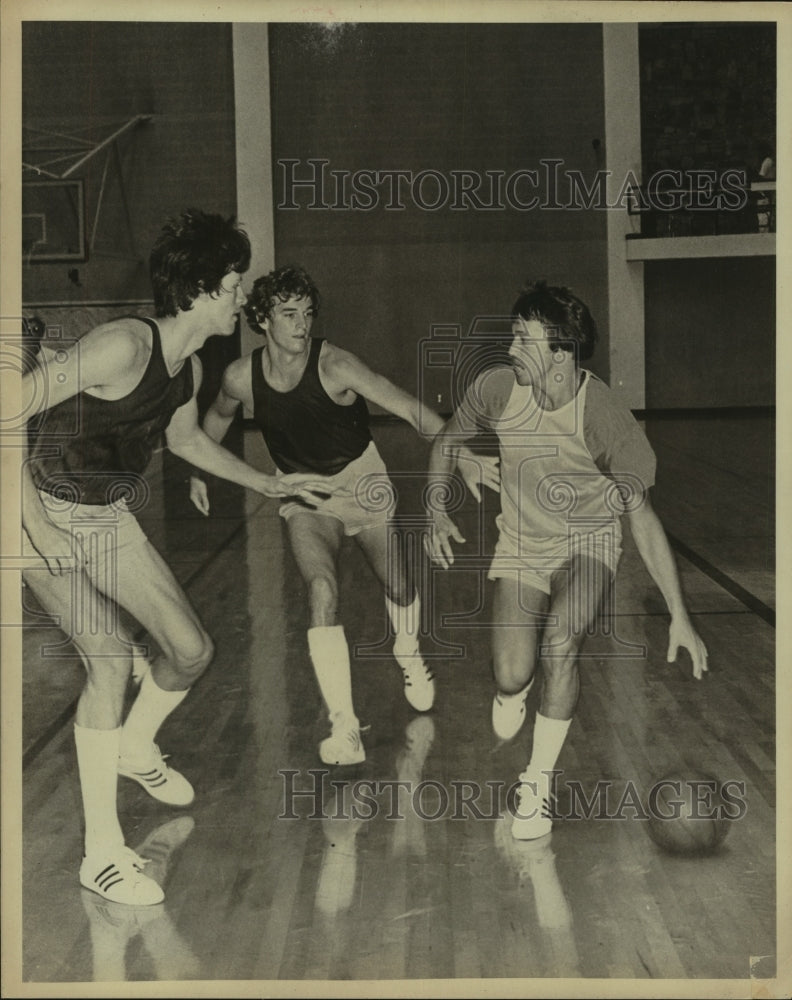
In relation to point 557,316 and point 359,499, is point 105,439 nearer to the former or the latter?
point 359,499

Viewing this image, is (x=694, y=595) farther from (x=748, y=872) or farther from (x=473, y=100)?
(x=473, y=100)

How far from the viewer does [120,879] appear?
4.30m

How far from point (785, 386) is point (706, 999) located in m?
1.92

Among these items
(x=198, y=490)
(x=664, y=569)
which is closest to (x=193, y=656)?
(x=198, y=490)

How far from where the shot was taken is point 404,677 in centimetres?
467

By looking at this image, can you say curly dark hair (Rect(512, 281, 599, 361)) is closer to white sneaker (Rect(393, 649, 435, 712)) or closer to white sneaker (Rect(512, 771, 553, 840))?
white sneaker (Rect(393, 649, 435, 712))

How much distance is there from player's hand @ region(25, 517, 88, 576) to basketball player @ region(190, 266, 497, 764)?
421mm

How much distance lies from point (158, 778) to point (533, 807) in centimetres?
123

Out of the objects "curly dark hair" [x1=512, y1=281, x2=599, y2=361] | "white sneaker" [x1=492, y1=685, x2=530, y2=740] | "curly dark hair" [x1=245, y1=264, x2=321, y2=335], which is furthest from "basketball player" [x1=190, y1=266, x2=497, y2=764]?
"curly dark hair" [x1=512, y1=281, x2=599, y2=361]

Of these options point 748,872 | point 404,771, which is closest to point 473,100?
point 404,771

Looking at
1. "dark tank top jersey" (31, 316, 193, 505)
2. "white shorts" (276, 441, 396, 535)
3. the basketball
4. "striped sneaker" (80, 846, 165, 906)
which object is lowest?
"striped sneaker" (80, 846, 165, 906)

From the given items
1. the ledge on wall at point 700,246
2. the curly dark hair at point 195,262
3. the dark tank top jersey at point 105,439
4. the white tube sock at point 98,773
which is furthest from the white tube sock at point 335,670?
the ledge on wall at point 700,246

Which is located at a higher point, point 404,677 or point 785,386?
point 785,386

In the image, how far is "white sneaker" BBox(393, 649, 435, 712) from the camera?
4.66 meters
